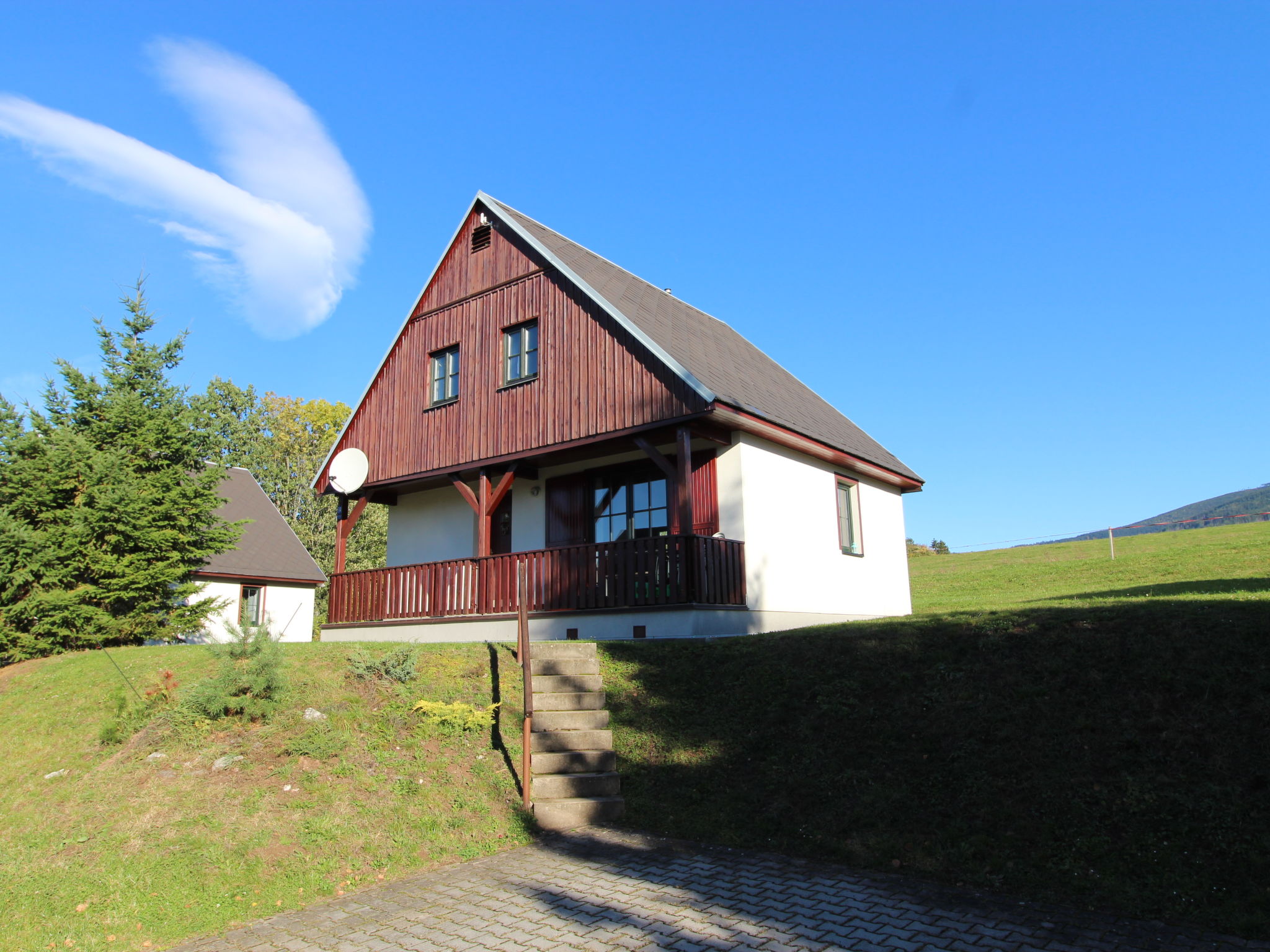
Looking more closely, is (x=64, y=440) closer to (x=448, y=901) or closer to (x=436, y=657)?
(x=436, y=657)

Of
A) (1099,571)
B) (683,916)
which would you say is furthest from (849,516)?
(683,916)

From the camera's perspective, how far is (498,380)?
1622 cm

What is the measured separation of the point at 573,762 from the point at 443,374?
11.0m

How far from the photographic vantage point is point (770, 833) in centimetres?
702

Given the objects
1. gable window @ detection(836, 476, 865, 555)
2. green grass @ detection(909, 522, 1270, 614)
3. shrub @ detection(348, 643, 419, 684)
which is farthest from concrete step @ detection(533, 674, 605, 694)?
gable window @ detection(836, 476, 865, 555)

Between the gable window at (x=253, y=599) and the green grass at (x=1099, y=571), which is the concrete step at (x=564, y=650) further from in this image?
the gable window at (x=253, y=599)

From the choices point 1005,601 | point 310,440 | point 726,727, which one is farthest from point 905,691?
point 310,440

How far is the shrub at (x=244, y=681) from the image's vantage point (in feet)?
28.8

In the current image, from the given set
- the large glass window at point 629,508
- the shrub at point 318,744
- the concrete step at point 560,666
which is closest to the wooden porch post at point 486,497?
the large glass window at point 629,508

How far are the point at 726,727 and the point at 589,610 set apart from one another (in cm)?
502

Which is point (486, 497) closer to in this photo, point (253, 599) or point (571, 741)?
point (571, 741)

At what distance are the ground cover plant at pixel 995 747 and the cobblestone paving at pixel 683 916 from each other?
1.19 feet

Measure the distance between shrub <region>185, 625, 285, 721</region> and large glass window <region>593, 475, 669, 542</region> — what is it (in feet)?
22.1

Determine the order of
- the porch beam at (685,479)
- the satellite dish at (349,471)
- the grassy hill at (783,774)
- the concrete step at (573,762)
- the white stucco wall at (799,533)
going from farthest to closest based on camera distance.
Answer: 1. the satellite dish at (349,471)
2. the white stucco wall at (799,533)
3. the porch beam at (685,479)
4. the concrete step at (573,762)
5. the grassy hill at (783,774)
